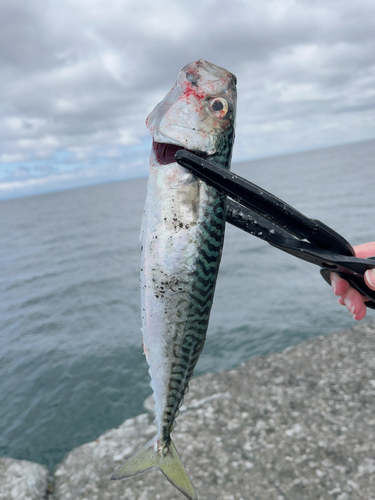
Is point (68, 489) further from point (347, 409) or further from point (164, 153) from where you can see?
point (164, 153)

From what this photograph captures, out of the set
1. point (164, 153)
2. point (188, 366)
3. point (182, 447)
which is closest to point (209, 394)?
point (182, 447)

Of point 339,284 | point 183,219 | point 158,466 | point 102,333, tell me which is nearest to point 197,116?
point 183,219

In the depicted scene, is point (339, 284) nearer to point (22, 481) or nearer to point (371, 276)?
point (371, 276)

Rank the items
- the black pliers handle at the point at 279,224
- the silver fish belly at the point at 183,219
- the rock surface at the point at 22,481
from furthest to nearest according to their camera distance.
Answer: the rock surface at the point at 22,481 → the silver fish belly at the point at 183,219 → the black pliers handle at the point at 279,224

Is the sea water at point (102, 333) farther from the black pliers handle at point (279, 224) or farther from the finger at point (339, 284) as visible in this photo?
the black pliers handle at point (279, 224)

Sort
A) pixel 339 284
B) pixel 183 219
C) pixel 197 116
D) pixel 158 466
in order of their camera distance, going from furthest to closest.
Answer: pixel 339 284, pixel 158 466, pixel 197 116, pixel 183 219

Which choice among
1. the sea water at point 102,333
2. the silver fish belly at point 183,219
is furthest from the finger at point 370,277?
the sea water at point 102,333

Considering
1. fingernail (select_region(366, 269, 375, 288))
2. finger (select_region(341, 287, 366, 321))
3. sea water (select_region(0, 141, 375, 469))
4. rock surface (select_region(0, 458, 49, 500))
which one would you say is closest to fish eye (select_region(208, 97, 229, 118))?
fingernail (select_region(366, 269, 375, 288))
